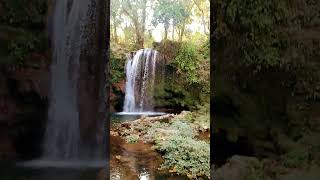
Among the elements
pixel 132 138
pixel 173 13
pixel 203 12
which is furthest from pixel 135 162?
pixel 173 13

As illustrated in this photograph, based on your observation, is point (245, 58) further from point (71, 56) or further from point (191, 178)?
point (191, 178)

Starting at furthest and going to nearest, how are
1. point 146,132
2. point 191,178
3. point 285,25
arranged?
point 146,132
point 191,178
point 285,25

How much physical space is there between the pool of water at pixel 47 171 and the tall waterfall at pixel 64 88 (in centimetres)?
9

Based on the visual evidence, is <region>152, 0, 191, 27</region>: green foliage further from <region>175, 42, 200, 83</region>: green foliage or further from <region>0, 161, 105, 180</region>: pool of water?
<region>0, 161, 105, 180</region>: pool of water

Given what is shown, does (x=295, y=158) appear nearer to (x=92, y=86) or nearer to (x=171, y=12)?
(x=92, y=86)

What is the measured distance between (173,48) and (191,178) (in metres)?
4.18

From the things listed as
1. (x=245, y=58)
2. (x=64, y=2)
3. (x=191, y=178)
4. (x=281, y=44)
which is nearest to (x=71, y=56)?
(x=64, y=2)

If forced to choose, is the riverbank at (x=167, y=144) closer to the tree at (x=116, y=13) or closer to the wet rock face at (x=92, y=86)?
the wet rock face at (x=92, y=86)

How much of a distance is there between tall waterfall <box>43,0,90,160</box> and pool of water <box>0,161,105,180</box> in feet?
0.29

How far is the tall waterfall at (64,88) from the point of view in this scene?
10.4 feet

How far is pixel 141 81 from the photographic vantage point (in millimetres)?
8305

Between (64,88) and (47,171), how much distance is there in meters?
0.74

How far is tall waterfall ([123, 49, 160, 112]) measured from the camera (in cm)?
819

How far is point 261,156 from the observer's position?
2506 mm
